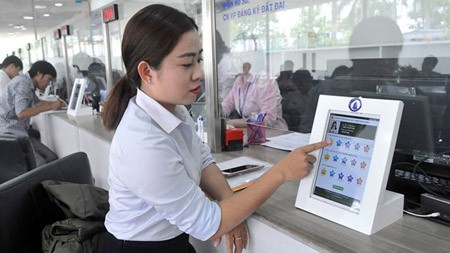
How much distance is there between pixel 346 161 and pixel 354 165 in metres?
0.02

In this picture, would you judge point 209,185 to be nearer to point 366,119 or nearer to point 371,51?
point 366,119

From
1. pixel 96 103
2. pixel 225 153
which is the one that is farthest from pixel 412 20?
pixel 96 103

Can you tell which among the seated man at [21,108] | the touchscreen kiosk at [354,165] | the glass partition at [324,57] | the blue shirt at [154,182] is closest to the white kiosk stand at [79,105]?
the seated man at [21,108]

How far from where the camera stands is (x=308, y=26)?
2.10 metres

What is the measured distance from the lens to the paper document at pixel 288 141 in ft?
5.30

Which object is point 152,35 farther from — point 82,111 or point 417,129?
point 82,111

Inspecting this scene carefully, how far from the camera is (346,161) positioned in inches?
33.9

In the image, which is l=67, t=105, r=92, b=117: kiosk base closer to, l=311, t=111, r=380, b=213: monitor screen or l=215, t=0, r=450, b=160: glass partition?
l=215, t=0, r=450, b=160: glass partition

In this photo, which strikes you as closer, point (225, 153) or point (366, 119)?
point (366, 119)

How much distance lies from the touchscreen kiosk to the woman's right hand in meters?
0.03

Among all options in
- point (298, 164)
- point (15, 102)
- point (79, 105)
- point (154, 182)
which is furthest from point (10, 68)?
point (298, 164)

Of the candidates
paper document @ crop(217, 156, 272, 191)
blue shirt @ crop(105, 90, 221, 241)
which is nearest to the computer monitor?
paper document @ crop(217, 156, 272, 191)

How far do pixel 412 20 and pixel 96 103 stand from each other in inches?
103

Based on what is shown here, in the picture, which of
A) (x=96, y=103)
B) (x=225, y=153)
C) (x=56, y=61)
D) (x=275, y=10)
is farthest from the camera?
(x=56, y=61)
